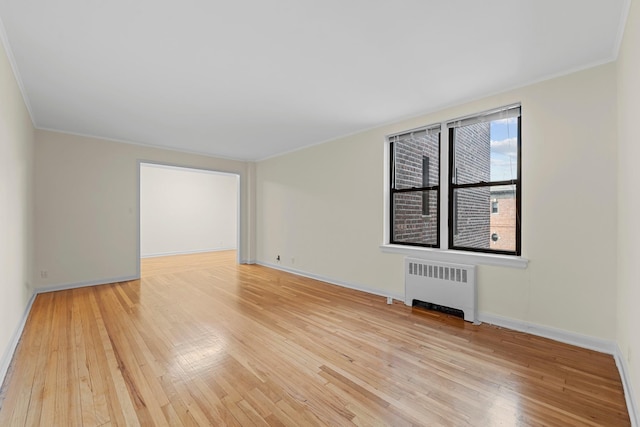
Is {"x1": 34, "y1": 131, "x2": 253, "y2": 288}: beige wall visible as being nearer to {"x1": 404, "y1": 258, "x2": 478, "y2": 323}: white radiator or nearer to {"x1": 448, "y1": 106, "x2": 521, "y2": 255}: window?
{"x1": 404, "y1": 258, "x2": 478, "y2": 323}: white radiator

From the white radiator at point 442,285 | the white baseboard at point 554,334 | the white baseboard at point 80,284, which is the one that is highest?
the white radiator at point 442,285

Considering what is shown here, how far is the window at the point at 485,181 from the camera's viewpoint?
10.2 ft

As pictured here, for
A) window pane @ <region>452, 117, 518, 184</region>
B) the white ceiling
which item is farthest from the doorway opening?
window pane @ <region>452, 117, 518, 184</region>

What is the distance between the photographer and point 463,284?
3.30 m

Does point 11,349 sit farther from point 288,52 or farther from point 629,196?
point 629,196

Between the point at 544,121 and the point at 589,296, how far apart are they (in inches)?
66.6

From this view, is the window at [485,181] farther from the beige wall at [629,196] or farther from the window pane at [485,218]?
the beige wall at [629,196]

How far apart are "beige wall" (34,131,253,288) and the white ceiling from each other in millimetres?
1027

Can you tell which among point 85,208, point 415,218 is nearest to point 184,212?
point 85,208

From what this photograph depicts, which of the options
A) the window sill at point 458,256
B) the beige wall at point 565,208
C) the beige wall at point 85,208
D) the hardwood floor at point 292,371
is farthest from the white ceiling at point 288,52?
the hardwood floor at point 292,371

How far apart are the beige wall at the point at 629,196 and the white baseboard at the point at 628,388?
5 centimetres

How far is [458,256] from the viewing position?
11.3ft

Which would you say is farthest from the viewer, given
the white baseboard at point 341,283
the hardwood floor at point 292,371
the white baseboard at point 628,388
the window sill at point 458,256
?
the white baseboard at point 341,283

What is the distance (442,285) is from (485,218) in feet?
3.09
